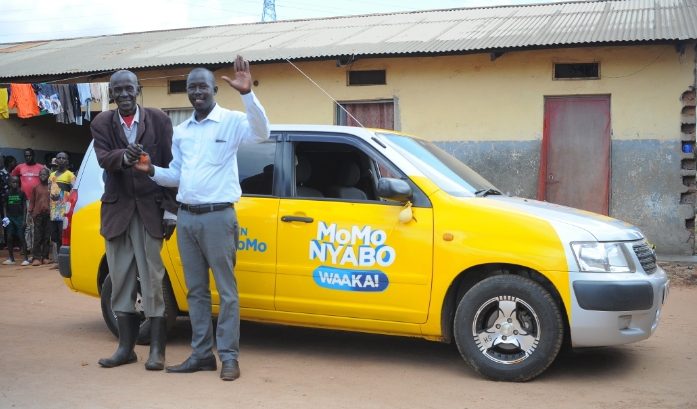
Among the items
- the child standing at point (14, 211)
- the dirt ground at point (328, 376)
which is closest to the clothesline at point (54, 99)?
the child standing at point (14, 211)

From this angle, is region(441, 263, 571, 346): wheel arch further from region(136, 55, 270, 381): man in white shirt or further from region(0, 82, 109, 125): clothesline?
region(0, 82, 109, 125): clothesline

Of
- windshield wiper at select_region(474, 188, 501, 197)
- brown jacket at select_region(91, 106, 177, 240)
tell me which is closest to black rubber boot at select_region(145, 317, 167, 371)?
brown jacket at select_region(91, 106, 177, 240)

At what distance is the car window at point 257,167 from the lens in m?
6.15

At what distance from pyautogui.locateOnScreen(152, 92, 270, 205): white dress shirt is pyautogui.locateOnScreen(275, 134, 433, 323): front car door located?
23.3 inches

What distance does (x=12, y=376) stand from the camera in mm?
5523

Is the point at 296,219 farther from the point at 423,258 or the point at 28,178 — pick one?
the point at 28,178

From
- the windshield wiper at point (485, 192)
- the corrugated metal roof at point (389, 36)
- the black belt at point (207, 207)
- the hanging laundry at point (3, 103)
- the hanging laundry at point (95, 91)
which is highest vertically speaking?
the corrugated metal roof at point (389, 36)

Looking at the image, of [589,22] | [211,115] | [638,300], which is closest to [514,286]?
[638,300]

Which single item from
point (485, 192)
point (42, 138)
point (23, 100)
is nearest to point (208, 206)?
point (485, 192)

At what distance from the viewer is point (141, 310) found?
6.55 meters

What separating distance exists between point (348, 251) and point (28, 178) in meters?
9.11

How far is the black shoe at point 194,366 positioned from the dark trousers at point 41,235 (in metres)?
8.10

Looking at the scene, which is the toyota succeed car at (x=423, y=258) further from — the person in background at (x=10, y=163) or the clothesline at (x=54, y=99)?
the person in background at (x=10, y=163)

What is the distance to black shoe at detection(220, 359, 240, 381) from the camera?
17.7 ft
